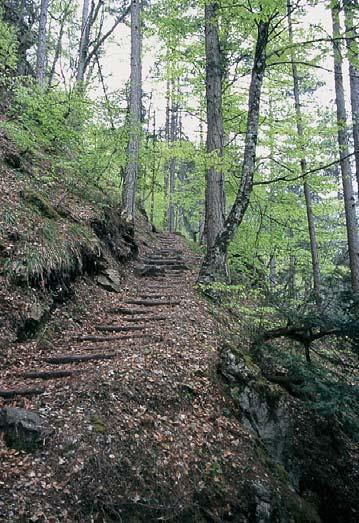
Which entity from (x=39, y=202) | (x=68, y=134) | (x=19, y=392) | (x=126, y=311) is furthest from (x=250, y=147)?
(x=19, y=392)

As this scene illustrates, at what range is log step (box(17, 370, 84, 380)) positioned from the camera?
4.86m

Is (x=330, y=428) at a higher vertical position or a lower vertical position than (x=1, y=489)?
lower

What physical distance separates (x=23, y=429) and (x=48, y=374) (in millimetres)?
1123

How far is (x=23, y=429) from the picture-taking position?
3797 mm

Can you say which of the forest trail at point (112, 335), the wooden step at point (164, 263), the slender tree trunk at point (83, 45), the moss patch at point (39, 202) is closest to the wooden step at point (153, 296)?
the forest trail at point (112, 335)

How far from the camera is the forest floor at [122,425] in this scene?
3.47 meters

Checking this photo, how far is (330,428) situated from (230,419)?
2088 millimetres

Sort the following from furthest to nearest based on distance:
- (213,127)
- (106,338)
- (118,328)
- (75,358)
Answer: (213,127) → (118,328) → (106,338) → (75,358)

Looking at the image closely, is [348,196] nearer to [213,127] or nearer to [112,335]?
[213,127]

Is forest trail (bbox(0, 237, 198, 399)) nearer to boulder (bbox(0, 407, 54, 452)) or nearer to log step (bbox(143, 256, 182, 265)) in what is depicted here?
boulder (bbox(0, 407, 54, 452))

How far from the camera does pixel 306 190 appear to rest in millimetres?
12109

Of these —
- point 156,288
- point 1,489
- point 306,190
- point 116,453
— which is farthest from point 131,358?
point 306,190

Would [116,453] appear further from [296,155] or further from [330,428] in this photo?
[296,155]

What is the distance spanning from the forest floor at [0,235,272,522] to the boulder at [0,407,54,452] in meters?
0.07
